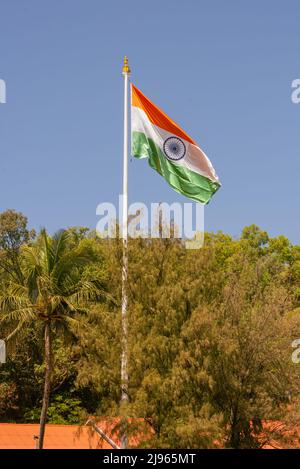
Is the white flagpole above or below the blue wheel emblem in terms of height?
below

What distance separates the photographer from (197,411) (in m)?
17.5

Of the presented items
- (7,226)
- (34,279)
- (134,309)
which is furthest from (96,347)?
(7,226)

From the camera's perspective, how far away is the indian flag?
19531 millimetres

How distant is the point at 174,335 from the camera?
17.8 m

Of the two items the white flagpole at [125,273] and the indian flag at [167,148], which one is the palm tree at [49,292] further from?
the indian flag at [167,148]

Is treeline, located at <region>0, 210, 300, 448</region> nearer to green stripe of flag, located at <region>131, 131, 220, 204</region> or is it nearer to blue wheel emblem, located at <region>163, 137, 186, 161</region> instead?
green stripe of flag, located at <region>131, 131, 220, 204</region>

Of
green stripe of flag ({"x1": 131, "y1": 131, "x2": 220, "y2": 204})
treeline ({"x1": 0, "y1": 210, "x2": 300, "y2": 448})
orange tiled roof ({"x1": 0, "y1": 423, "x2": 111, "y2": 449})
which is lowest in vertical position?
orange tiled roof ({"x1": 0, "y1": 423, "x2": 111, "y2": 449})

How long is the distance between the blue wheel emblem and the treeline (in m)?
2.23

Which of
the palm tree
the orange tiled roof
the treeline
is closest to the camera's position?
the treeline

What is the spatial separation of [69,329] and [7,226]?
29.9 metres

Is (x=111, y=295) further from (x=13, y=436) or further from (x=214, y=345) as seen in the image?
(x=13, y=436)

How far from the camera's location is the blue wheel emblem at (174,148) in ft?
64.3

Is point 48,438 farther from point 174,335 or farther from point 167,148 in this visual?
point 167,148

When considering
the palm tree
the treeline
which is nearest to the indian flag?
the treeline
